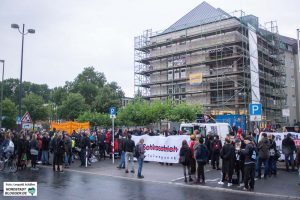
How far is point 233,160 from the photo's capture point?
1260 cm

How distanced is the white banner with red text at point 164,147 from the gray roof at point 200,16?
30.2m

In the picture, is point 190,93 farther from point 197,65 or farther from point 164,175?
point 164,175

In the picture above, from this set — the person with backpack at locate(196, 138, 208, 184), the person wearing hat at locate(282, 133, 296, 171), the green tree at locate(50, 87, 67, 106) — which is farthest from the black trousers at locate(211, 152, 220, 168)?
the green tree at locate(50, 87, 67, 106)

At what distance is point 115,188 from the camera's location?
12.0m

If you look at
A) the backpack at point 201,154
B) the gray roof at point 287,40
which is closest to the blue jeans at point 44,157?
the backpack at point 201,154

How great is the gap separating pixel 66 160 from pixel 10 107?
53.2 meters

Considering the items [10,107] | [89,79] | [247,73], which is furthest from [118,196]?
[89,79]

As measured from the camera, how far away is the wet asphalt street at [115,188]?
10523 millimetres

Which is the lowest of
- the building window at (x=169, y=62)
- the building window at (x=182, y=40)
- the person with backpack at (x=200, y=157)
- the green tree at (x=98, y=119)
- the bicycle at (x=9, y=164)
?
the bicycle at (x=9, y=164)

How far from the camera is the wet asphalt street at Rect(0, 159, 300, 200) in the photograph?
10523 mm

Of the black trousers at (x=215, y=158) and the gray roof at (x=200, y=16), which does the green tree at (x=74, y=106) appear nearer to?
the gray roof at (x=200, y=16)

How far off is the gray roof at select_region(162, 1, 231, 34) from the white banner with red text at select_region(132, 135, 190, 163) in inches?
1187

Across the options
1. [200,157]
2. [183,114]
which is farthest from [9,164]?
[183,114]

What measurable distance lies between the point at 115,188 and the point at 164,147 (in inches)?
293
